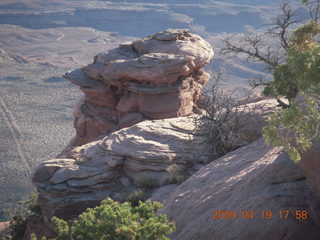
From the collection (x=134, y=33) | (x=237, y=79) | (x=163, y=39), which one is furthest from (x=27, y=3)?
(x=163, y=39)

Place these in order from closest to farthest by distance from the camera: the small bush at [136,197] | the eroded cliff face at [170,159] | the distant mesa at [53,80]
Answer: the eroded cliff face at [170,159] < the small bush at [136,197] < the distant mesa at [53,80]

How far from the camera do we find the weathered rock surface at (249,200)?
729cm

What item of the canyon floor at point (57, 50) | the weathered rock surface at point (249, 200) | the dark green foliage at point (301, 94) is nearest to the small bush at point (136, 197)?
the weathered rock surface at point (249, 200)

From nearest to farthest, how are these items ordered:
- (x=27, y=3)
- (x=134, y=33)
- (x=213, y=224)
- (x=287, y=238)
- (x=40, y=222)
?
1. (x=287, y=238)
2. (x=213, y=224)
3. (x=40, y=222)
4. (x=134, y=33)
5. (x=27, y=3)

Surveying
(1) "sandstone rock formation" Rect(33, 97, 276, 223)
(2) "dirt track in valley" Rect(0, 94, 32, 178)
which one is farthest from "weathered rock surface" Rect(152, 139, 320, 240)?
(2) "dirt track in valley" Rect(0, 94, 32, 178)

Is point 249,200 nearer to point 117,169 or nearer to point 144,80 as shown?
point 117,169

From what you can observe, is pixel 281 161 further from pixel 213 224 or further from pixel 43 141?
pixel 43 141

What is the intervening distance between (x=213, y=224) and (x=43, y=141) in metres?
39.8

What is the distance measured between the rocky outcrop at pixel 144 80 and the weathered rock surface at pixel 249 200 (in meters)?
10.2

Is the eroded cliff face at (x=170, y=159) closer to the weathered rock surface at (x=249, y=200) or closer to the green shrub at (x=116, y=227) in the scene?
the weathered rock surface at (x=249, y=200)

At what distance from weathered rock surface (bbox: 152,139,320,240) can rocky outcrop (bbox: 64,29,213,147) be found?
10.2 metres

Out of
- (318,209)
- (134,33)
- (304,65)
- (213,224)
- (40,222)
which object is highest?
(304,65)

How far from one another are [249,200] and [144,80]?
1322 centimetres

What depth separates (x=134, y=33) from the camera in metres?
136
